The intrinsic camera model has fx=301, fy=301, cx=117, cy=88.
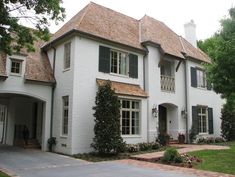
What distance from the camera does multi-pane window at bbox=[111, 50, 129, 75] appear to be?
18375 millimetres

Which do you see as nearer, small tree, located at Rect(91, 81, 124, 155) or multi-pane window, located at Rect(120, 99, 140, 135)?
small tree, located at Rect(91, 81, 124, 155)

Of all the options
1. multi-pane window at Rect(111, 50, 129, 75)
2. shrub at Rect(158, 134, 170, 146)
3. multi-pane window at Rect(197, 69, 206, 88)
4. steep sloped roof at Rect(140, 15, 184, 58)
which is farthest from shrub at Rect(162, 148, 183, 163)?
multi-pane window at Rect(197, 69, 206, 88)

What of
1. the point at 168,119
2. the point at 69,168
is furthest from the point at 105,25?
the point at 69,168

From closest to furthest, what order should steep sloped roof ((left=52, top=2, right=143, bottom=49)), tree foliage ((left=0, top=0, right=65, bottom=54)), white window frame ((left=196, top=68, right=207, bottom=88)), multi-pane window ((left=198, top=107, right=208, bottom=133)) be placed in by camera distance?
tree foliage ((left=0, top=0, right=65, bottom=54)), steep sloped roof ((left=52, top=2, right=143, bottom=49)), multi-pane window ((left=198, top=107, right=208, bottom=133)), white window frame ((left=196, top=68, right=207, bottom=88))

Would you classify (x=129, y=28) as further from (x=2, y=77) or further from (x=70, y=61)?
(x=2, y=77)

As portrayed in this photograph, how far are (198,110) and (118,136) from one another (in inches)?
413

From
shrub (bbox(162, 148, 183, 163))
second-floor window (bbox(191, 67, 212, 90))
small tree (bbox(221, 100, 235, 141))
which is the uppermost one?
second-floor window (bbox(191, 67, 212, 90))

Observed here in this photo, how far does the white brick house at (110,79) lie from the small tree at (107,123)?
129 centimetres

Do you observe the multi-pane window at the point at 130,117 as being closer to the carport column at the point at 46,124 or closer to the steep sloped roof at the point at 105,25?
the steep sloped roof at the point at 105,25

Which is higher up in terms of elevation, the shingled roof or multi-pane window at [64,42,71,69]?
the shingled roof

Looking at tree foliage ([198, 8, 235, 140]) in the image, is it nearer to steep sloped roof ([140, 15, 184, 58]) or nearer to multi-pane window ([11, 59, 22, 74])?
steep sloped roof ([140, 15, 184, 58])

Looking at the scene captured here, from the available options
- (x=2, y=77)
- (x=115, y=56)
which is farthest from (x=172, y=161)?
(x=2, y=77)

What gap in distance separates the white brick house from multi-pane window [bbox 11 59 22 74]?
117mm

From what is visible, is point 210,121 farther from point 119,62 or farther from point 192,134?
point 119,62
